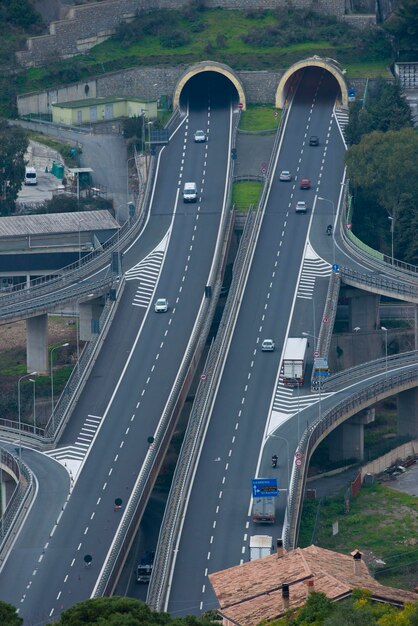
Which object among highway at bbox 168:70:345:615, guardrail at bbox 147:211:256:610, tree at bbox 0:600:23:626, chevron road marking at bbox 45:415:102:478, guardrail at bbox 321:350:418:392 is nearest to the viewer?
tree at bbox 0:600:23:626

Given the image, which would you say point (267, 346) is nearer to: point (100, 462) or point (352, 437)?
point (352, 437)

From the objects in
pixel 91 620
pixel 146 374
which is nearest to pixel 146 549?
pixel 146 374

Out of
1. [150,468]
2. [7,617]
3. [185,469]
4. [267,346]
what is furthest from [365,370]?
[7,617]

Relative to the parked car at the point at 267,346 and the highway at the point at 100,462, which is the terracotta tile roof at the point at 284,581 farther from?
the parked car at the point at 267,346

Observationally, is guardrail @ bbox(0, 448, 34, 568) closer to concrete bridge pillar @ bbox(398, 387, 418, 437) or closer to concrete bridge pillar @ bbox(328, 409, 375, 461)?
concrete bridge pillar @ bbox(328, 409, 375, 461)

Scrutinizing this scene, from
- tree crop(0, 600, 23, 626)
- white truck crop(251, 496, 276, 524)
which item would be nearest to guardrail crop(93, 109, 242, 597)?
white truck crop(251, 496, 276, 524)

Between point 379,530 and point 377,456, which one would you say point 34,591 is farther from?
point 377,456
